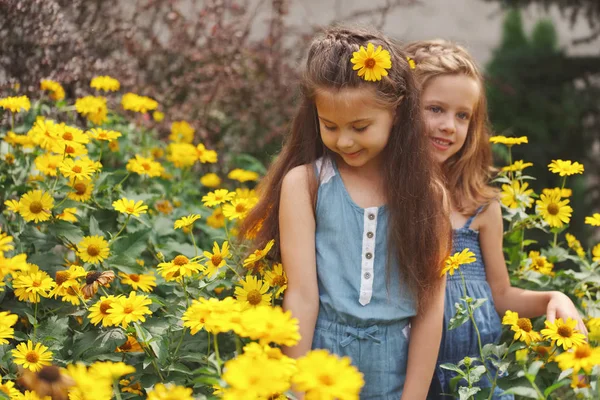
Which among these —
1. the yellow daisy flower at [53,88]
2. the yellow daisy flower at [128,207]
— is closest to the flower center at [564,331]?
the yellow daisy flower at [128,207]

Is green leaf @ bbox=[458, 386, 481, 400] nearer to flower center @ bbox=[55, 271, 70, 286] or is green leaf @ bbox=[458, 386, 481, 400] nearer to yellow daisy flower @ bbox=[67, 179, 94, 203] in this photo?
flower center @ bbox=[55, 271, 70, 286]

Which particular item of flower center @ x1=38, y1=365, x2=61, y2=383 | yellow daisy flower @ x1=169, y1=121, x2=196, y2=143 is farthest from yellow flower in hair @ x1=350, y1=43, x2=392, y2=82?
yellow daisy flower @ x1=169, y1=121, x2=196, y2=143

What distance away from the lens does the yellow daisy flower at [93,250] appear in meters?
1.80

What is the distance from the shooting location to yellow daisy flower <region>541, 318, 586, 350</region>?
63.9 inches

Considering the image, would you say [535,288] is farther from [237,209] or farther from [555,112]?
[555,112]

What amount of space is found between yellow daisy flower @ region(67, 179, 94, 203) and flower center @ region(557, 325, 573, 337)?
1204 mm

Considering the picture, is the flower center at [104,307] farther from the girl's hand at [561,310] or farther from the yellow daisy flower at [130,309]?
the girl's hand at [561,310]

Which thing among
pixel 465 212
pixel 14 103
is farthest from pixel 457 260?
pixel 14 103

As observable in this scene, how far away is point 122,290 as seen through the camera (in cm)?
192

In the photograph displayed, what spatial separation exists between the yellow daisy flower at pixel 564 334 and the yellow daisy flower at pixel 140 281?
36.5 inches

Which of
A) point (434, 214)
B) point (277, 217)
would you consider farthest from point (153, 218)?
point (434, 214)

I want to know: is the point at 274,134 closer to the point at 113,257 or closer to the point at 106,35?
the point at 106,35

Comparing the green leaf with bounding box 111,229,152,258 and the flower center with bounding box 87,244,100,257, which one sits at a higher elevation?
the flower center with bounding box 87,244,100,257

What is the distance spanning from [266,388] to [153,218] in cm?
121
